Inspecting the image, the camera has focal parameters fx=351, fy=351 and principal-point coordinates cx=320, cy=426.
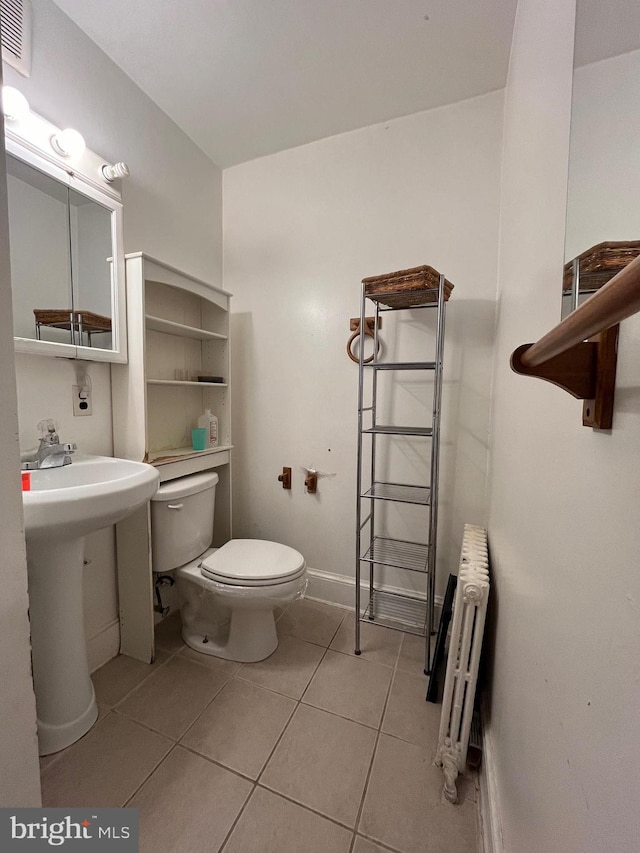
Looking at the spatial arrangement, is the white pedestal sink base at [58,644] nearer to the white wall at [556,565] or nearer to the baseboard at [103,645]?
the baseboard at [103,645]

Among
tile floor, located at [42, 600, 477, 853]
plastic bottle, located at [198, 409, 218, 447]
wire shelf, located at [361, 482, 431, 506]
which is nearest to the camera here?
tile floor, located at [42, 600, 477, 853]

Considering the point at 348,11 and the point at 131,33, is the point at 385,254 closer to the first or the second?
the point at 348,11

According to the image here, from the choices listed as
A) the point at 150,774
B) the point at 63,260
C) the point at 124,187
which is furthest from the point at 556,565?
the point at 124,187

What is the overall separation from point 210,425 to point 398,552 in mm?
1158

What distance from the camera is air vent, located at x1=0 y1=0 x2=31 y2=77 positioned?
1.05m

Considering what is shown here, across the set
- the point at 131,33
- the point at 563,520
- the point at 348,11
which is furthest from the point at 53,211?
the point at 563,520

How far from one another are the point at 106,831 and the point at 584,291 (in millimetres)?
1464

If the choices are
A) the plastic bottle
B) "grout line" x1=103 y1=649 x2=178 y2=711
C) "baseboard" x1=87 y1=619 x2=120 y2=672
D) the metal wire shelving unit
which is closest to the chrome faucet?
the plastic bottle

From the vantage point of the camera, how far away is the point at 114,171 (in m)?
1.34

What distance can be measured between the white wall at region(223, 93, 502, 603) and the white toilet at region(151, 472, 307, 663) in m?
0.40

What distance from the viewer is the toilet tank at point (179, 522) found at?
4.88 feet

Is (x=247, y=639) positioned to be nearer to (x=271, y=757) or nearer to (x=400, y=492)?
(x=271, y=757)

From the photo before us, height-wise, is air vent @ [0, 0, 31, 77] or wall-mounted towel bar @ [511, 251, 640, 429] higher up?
air vent @ [0, 0, 31, 77]

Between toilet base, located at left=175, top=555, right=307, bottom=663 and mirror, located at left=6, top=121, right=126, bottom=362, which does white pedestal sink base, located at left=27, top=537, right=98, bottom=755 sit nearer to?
toilet base, located at left=175, top=555, right=307, bottom=663
